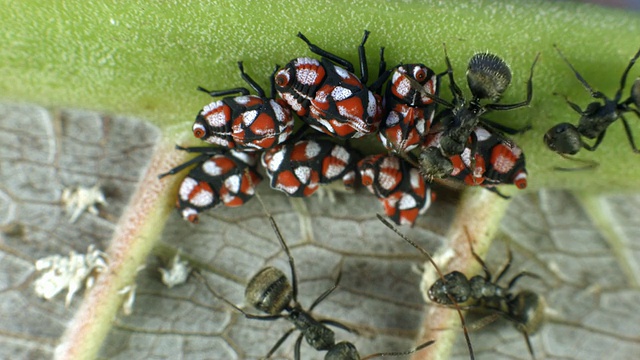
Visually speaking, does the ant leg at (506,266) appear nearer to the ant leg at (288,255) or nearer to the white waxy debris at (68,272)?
the ant leg at (288,255)

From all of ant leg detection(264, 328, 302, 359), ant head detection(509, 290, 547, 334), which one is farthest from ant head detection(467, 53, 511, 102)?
ant leg detection(264, 328, 302, 359)

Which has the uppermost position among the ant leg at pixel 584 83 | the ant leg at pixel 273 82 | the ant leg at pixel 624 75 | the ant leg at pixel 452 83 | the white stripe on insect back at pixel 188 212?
the ant leg at pixel 624 75

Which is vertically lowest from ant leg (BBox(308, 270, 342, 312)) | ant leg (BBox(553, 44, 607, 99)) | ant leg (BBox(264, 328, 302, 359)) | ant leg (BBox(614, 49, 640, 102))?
ant leg (BBox(264, 328, 302, 359))

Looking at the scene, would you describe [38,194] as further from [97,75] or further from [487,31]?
[487,31]

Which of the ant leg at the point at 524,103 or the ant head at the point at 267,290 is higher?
the ant leg at the point at 524,103

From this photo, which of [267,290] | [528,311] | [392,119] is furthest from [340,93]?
[528,311]

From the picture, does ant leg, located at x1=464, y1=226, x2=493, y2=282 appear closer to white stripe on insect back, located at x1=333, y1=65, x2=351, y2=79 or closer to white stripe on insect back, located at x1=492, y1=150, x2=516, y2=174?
white stripe on insect back, located at x1=492, y1=150, x2=516, y2=174

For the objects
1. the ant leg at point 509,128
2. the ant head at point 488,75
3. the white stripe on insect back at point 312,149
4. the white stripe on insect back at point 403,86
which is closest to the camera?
the ant head at point 488,75

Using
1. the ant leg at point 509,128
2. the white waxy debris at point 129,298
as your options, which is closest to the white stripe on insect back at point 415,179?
the ant leg at point 509,128
